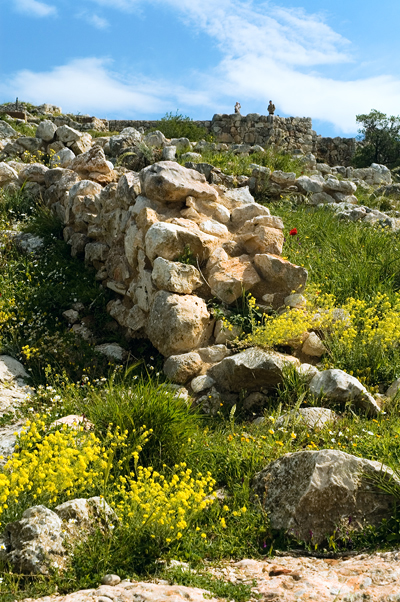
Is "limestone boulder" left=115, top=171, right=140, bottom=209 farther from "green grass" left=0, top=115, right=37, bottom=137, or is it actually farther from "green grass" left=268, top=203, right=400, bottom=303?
"green grass" left=0, top=115, right=37, bottom=137

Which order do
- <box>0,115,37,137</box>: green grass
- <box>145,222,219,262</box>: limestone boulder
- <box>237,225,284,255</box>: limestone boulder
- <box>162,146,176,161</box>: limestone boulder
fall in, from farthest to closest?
<box>0,115,37,137</box>: green grass → <box>162,146,176,161</box>: limestone boulder → <box>237,225,284,255</box>: limestone boulder → <box>145,222,219,262</box>: limestone boulder

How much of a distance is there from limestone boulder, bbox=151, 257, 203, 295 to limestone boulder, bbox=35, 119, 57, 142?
724 centimetres

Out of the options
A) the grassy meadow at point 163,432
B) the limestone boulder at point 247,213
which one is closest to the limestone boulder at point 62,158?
the grassy meadow at point 163,432

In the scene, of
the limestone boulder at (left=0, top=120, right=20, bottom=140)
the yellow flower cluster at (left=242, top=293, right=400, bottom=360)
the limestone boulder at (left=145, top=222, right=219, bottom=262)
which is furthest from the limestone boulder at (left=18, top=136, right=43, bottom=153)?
the yellow flower cluster at (left=242, top=293, right=400, bottom=360)

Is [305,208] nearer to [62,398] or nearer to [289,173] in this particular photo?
[289,173]

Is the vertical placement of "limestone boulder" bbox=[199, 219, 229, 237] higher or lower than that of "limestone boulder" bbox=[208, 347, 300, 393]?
higher

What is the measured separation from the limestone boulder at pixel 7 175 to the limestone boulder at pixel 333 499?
27.7 feet

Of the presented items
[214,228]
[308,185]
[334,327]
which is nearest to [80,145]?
[308,185]

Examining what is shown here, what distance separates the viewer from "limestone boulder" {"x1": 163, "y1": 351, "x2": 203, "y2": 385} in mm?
5578

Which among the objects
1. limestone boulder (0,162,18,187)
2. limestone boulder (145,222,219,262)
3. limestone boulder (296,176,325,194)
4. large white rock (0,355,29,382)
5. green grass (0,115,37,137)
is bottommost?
large white rock (0,355,29,382)

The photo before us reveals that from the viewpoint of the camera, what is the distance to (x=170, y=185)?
6.84m

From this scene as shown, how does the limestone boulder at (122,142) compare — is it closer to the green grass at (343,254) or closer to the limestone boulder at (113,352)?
the green grass at (343,254)

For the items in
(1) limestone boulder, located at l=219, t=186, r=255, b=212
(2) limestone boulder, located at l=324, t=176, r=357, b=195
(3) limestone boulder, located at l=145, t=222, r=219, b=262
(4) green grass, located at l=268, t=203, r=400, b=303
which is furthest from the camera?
(2) limestone boulder, located at l=324, t=176, r=357, b=195

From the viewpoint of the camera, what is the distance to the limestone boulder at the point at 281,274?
20.3 ft
